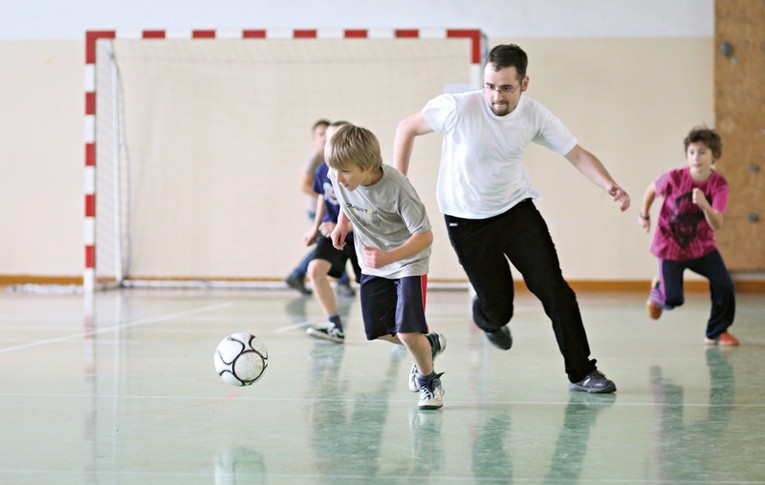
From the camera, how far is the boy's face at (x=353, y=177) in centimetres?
397

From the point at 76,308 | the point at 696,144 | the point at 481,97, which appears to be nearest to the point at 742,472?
the point at 481,97

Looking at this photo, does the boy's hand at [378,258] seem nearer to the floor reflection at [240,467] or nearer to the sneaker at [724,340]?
the floor reflection at [240,467]

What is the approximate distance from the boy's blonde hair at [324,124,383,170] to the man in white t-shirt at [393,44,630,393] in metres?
0.64

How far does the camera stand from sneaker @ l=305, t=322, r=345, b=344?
677cm

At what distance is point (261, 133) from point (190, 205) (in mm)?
1232

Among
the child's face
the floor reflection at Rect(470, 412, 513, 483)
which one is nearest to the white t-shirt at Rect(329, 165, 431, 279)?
the floor reflection at Rect(470, 412, 513, 483)

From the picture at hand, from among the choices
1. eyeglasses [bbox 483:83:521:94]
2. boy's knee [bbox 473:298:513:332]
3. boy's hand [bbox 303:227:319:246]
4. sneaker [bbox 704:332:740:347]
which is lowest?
sneaker [bbox 704:332:740:347]

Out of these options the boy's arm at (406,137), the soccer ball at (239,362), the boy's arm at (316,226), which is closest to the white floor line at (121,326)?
the boy's arm at (316,226)

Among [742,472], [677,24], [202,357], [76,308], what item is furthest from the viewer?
[677,24]

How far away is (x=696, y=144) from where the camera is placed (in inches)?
249

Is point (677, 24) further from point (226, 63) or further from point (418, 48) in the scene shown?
point (226, 63)

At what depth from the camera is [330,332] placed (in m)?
6.78

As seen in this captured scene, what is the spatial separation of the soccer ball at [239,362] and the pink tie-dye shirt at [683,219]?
3061mm

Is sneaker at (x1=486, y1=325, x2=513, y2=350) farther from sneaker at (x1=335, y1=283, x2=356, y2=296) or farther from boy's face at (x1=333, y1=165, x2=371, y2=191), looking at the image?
sneaker at (x1=335, y1=283, x2=356, y2=296)
